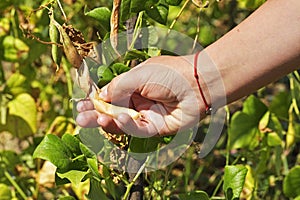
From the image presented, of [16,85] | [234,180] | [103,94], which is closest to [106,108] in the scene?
[103,94]

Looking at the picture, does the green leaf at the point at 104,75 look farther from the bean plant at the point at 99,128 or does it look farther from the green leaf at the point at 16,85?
the green leaf at the point at 16,85

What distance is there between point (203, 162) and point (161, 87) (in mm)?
1148

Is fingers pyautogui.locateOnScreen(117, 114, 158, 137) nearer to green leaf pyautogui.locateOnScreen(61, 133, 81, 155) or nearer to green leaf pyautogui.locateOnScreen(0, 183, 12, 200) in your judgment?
green leaf pyautogui.locateOnScreen(61, 133, 81, 155)

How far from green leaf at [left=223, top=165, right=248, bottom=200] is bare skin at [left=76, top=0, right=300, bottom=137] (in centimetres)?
13

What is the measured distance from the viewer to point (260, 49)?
39.2 inches

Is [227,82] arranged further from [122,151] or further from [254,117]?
[254,117]

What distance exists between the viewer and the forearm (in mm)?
984

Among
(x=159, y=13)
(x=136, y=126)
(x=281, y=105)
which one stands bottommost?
(x=281, y=105)

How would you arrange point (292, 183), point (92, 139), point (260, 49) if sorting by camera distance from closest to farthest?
point (260, 49) → point (92, 139) → point (292, 183)

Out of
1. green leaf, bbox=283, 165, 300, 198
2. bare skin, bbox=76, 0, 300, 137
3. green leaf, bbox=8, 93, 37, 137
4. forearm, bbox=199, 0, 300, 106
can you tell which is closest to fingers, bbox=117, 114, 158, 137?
bare skin, bbox=76, 0, 300, 137

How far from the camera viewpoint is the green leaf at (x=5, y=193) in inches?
58.2

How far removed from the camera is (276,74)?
101 centimetres

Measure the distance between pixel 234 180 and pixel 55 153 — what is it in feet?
0.91

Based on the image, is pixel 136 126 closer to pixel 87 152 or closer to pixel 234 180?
pixel 87 152
